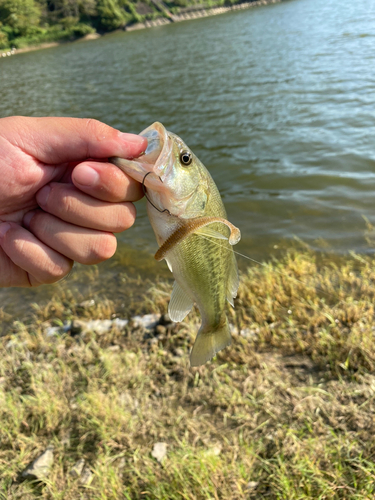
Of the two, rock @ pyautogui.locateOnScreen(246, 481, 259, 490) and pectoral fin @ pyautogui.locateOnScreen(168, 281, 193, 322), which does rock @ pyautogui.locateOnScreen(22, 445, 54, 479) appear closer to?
rock @ pyautogui.locateOnScreen(246, 481, 259, 490)

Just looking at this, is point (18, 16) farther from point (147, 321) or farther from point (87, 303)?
point (147, 321)

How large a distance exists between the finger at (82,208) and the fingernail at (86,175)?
0.17 meters

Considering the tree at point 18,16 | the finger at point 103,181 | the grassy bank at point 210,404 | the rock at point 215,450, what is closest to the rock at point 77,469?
the grassy bank at point 210,404

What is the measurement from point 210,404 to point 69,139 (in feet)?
8.91

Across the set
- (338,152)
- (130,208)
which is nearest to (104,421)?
(130,208)

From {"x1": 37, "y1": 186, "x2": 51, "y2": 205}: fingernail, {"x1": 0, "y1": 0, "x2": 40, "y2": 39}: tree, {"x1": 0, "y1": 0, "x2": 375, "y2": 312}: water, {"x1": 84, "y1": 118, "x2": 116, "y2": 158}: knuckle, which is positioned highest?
{"x1": 0, "y1": 0, "x2": 40, "y2": 39}: tree

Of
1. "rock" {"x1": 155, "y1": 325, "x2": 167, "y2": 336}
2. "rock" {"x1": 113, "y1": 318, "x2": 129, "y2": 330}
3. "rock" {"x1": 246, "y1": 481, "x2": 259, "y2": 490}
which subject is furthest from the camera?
"rock" {"x1": 113, "y1": 318, "x2": 129, "y2": 330}

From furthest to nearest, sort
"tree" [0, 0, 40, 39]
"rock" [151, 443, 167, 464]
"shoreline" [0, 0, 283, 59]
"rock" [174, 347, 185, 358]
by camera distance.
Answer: "shoreline" [0, 0, 283, 59] < "tree" [0, 0, 40, 39] < "rock" [174, 347, 185, 358] < "rock" [151, 443, 167, 464]

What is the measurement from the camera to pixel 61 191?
2119 mm

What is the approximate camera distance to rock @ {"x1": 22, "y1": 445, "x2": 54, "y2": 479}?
2852 mm

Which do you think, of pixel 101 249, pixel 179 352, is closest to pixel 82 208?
pixel 101 249

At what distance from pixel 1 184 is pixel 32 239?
375mm

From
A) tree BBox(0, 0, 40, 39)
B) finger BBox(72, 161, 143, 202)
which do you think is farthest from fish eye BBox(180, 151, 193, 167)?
tree BBox(0, 0, 40, 39)

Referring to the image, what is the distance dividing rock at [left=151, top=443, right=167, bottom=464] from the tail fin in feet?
3.85
